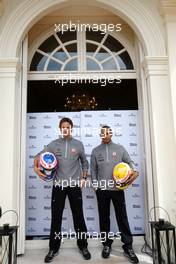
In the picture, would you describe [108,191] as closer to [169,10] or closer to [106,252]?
[106,252]

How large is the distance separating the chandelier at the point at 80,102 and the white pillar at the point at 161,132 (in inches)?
38.2

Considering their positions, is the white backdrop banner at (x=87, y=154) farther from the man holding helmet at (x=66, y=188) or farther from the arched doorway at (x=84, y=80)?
the man holding helmet at (x=66, y=188)

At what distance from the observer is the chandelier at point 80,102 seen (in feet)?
13.4

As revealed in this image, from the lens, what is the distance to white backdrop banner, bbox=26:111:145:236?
374cm

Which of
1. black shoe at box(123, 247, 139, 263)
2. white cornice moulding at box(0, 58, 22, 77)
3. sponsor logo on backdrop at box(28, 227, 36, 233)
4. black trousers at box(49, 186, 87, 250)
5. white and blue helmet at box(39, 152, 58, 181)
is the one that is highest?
white cornice moulding at box(0, 58, 22, 77)

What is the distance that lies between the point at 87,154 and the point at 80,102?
0.79m

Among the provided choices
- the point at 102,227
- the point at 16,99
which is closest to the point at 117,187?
the point at 102,227

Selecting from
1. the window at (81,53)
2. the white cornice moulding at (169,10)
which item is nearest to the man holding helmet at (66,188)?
the window at (81,53)

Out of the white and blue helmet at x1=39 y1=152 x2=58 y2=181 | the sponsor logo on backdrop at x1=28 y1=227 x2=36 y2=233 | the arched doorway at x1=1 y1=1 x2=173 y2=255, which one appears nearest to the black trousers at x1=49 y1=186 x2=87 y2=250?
the white and blue helmet at x1=39 y1=152 x2=58 y2=181

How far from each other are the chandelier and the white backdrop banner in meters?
0.14

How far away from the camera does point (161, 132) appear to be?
3.26 metres

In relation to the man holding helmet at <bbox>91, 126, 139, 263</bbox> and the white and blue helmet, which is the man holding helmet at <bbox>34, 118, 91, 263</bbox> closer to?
the white and blue helmet

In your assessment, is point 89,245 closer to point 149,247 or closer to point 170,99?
point 149,247

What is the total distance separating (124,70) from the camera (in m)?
4.07
